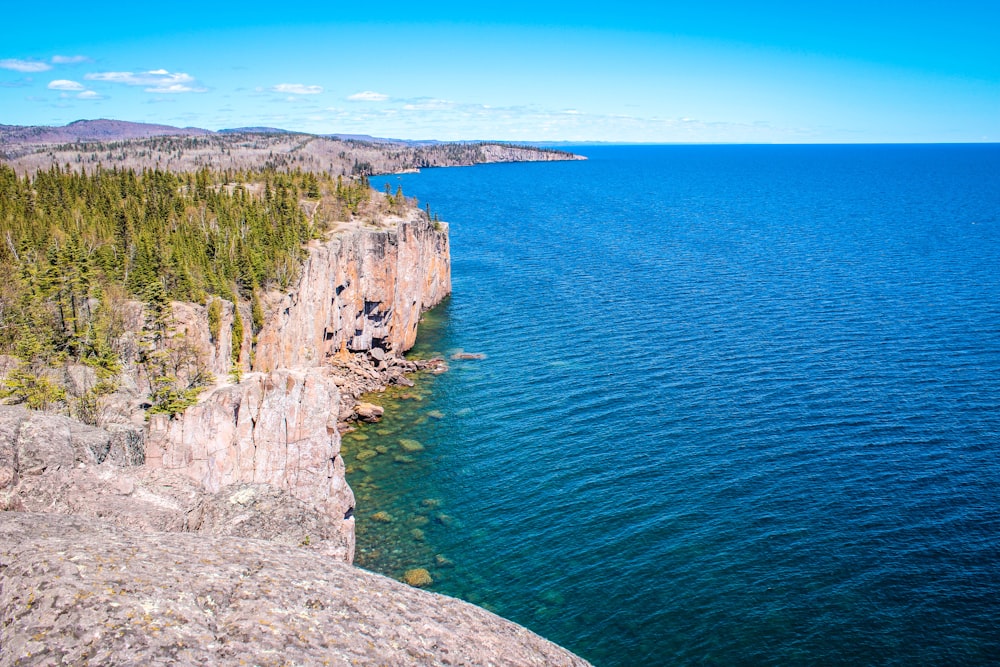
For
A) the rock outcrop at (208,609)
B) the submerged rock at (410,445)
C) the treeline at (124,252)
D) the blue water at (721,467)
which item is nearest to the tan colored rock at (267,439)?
the treeline at (124,252)

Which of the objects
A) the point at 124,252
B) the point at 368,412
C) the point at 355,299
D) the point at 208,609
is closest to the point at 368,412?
the point at 368,412

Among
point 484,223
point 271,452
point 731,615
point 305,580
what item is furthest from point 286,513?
point 484,223

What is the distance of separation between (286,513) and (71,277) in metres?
28.9

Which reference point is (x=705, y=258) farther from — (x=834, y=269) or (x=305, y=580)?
(x=305, y=580)

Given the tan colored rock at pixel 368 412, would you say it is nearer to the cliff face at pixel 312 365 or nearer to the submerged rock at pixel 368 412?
the submerged rock at pixel 368 412

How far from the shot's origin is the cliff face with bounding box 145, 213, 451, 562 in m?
31.1

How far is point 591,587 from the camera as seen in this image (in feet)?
119

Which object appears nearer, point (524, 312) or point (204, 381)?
point (204, 381)

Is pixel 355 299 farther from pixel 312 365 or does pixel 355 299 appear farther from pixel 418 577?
pixel 418 577

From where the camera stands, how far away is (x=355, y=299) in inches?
2739

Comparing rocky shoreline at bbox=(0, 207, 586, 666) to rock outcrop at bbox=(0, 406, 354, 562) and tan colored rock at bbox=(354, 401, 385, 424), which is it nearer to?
rock outcrop at bbox=(0, 406, 354, 562)

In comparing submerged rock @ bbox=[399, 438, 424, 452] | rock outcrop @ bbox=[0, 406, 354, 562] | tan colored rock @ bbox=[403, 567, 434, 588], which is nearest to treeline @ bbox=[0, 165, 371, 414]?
rock outcrop @ bbox=[0, 406, 354, 562]

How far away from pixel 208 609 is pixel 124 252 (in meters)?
51.8

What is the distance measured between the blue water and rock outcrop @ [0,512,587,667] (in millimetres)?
18702
